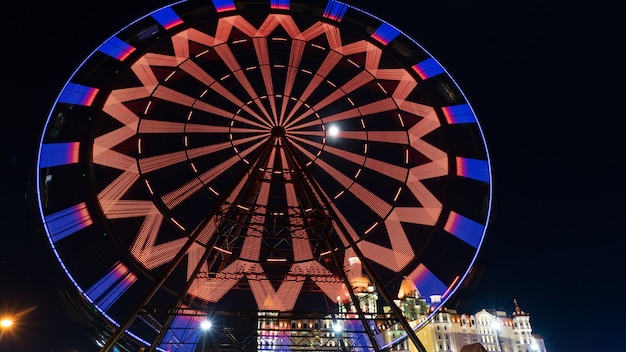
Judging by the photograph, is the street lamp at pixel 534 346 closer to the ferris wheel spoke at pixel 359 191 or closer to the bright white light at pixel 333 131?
the ferris wheel spoke at pixel 359 191

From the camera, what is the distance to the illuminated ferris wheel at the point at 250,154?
12.8 metres

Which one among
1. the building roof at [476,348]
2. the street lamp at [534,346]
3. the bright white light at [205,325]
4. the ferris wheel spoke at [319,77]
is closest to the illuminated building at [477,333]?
the street lamp at [534,346]

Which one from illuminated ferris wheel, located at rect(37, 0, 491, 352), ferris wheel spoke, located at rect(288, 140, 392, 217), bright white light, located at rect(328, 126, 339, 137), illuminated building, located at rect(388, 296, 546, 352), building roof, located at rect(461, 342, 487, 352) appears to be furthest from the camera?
illuminated building, located at rect(388, 296, 546, 352)

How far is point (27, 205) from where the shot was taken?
11.9 m

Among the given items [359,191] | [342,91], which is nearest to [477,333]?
[359,191]

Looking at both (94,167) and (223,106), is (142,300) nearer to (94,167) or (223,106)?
(94,167)

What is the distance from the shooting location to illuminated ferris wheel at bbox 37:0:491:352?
12.8 meters

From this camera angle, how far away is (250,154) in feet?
54.0

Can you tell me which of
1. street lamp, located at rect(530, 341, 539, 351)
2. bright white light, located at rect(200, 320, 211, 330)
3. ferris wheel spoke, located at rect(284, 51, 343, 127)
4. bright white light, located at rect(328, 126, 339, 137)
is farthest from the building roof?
street lamp, located at rect(530, 341, 539, 351)

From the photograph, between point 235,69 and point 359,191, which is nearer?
point 235,69

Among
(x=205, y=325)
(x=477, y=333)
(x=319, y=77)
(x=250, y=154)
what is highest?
(x=319, y=77)

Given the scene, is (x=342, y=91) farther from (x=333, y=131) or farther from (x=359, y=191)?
(x=359, y=191)

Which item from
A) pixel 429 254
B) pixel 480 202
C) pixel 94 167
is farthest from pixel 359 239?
pixel 94 167

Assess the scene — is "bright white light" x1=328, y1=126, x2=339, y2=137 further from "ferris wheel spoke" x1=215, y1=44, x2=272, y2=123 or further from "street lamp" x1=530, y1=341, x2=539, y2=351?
"street lamp" x1=530, y1=341, x2=539, y2=351
